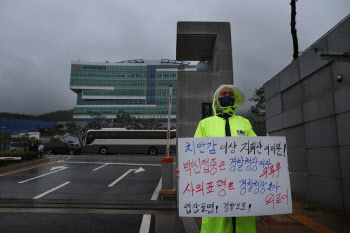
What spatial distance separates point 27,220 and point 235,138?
5.40 meters

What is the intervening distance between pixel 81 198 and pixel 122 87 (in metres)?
90.4

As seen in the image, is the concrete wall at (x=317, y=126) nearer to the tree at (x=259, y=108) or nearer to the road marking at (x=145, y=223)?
the road marking at (x=145, y=223)

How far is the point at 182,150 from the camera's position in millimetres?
2551

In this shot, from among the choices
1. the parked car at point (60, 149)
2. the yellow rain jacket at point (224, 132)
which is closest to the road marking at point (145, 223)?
the yellow rain jacket at point (224, 132)

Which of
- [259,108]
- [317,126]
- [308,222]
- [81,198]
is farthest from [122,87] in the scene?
[308,222]

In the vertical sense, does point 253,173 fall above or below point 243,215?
above

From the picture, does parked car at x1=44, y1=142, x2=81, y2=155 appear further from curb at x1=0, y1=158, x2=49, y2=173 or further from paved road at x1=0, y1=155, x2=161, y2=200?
paved road at x1=0, y1=155, x2=161, y2=200

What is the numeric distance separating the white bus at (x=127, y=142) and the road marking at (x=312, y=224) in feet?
75.2

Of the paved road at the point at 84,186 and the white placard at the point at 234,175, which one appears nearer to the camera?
the white placard at the point at 234,175

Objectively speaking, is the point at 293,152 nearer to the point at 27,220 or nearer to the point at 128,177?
the point at 128,177

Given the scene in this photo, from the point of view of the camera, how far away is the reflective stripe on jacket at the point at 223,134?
7.91 ft

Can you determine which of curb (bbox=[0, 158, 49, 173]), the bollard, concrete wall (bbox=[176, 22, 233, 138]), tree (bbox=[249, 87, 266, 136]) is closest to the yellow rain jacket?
concrete wall (bbox=[176, 22, 233, 138])

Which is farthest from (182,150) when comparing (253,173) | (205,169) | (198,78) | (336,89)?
(336,89)

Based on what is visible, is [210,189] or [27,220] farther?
→ [27,220]
